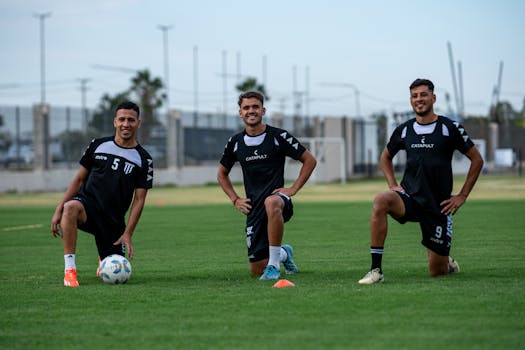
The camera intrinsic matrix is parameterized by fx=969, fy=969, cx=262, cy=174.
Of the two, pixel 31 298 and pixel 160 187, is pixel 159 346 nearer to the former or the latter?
pixel 31 298

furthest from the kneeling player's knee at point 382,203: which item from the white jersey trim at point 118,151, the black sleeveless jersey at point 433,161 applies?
the white jersey trim at point 118,151

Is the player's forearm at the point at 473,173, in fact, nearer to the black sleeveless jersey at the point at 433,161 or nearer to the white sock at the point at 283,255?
the black sleeveless jersey at the point at 433,161

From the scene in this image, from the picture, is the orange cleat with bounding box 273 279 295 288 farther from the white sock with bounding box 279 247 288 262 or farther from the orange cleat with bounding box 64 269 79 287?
the orange cleat with bounding box 64 269 79 287

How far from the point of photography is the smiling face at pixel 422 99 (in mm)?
9992

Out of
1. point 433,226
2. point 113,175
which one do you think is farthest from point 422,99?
point 113,175

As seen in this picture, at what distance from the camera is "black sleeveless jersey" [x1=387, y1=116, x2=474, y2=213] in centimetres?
1005

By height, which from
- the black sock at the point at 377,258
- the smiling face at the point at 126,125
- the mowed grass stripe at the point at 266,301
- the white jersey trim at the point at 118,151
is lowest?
the mowed grass stripe at the point at 266,301

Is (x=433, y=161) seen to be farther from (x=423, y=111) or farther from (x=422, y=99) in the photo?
A: (x=422, y=99)

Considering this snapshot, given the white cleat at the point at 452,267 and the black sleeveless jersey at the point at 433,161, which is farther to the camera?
the white cleat at the point at 452,267

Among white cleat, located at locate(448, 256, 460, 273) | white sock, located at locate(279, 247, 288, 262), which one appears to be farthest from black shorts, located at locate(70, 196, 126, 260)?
white cleat, located at locate(448, 256, 460, 273)

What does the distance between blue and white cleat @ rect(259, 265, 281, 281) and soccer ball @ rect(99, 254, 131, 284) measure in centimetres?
140

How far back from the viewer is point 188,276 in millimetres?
10609

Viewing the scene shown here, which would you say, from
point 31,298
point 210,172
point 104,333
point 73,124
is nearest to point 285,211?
point 31,298

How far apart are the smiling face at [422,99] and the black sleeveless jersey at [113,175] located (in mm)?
2896
